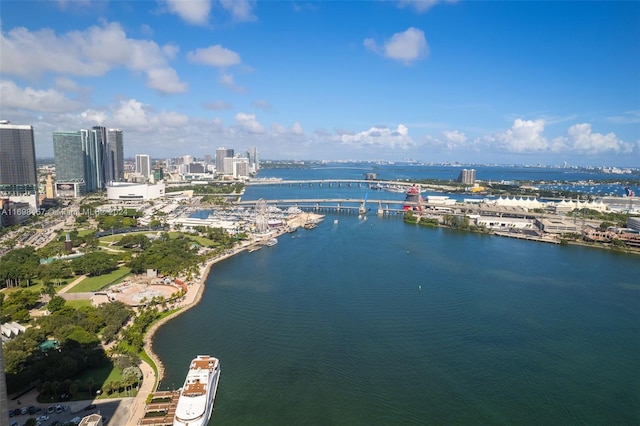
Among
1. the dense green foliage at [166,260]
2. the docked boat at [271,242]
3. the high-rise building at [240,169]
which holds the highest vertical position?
the high-rise building at [240,169]

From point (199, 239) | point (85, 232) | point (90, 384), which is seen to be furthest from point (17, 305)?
point (85, 232)

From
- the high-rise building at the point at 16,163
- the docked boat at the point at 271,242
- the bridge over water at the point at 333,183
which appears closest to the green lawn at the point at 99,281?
the docked boat at the point at 271,242

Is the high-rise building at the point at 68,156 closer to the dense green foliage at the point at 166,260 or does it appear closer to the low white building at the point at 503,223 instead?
the dense green foliage at the point at 166,260

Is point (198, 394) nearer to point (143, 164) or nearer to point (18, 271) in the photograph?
point (18, 271)

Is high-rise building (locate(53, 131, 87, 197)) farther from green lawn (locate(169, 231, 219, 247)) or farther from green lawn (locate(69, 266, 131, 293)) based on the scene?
green lawn (locate(69, 266, 131, 293))

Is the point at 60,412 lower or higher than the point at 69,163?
lower
